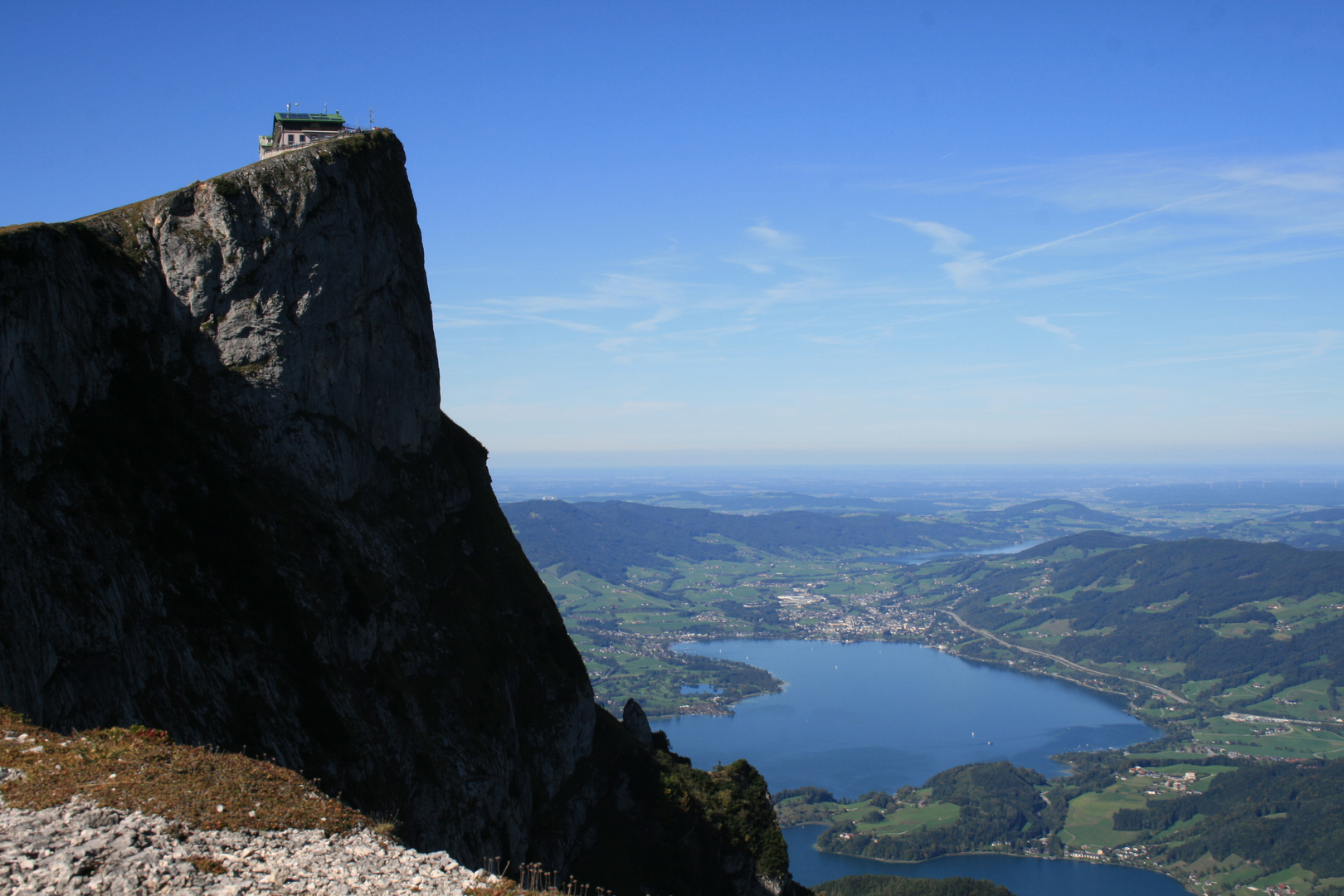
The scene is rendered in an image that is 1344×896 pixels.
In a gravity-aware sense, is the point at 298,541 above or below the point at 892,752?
above

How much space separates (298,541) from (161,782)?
20.1 meters

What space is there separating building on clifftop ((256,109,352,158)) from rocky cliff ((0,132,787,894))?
40.1 feet

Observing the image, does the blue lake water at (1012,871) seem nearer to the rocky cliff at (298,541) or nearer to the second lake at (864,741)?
the second lake at (864,741)

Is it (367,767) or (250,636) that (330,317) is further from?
(367,767)

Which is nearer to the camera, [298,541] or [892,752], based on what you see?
[298,541]

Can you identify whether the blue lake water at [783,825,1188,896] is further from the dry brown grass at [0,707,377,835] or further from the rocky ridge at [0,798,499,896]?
the rocky ridge at [0,798,499,896]

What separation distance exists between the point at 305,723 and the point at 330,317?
18251mm

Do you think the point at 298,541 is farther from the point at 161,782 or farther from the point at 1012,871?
the point at 1012,871

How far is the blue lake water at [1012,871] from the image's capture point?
392 ft

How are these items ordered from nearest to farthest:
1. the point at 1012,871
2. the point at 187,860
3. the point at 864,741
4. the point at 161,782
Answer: the point at 187,860, the point at 161,782, the point at 1012,871, the point at 864,741

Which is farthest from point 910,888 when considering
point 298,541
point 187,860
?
point 187,860

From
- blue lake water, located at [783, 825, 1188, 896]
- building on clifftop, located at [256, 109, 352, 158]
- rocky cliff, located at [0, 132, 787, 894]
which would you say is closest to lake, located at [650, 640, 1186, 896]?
blue lake water, located at [783, 825, 1188, 896]

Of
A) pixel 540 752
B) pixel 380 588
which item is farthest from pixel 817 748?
pixel 380 588

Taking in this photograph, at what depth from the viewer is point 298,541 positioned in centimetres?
3275
